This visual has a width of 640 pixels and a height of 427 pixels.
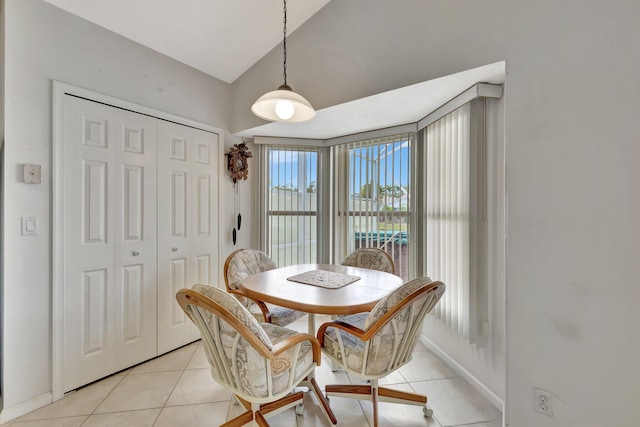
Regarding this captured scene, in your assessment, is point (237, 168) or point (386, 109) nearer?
point (386, 109)

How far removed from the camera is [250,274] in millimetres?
2373

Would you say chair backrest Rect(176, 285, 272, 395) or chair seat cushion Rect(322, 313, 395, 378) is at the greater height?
chair backrest Rect(176, 285, 272, 395)

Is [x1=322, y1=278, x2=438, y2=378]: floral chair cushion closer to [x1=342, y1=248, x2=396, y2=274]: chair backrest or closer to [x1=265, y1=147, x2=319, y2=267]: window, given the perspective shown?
[x1=342, y1=248, x2=396, y2=274]: chair backrest

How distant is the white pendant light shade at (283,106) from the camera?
1582mm

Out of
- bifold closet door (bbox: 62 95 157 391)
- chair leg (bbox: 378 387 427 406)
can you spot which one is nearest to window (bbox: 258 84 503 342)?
chair leg (bbox: 378 387 427 406)

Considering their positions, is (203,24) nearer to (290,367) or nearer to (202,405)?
(290,367)

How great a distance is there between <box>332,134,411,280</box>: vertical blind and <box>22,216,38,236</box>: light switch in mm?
2546

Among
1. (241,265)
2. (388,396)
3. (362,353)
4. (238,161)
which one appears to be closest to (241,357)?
(362,353)

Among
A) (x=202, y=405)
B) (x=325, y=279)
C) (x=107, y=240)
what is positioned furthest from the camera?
(x=107, y=240)

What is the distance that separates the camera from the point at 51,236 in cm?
179

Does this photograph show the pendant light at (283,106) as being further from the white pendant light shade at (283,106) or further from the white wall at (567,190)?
the white wall at (567,190)

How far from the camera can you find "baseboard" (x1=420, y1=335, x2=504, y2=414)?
177cm

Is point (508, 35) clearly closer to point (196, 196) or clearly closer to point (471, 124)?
point (471, 124)

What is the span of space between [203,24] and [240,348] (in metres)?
2.46
